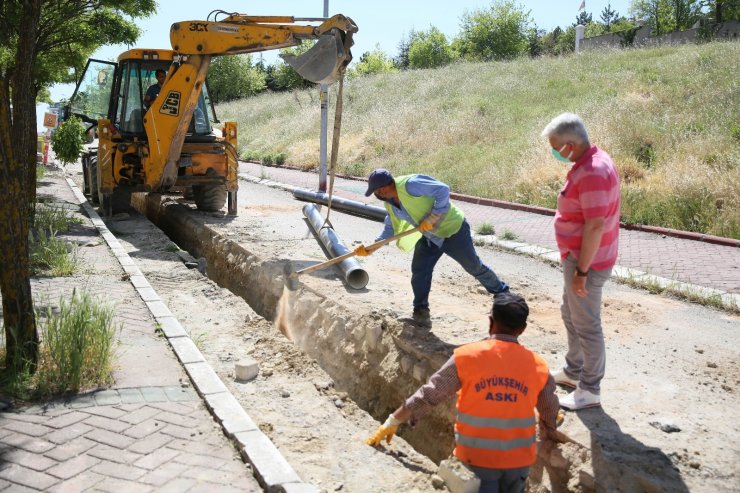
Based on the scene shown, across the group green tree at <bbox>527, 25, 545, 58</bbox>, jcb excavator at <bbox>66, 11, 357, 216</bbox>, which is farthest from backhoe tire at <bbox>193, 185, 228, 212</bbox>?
green tree at <bbox>527, 25, 545, 58</bbox>

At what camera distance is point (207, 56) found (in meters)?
10.9

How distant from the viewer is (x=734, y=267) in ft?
28.2

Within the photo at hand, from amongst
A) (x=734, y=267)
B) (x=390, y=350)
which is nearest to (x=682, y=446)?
(x=390, y=350)

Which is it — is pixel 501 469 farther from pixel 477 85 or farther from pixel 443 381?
pixel 477 85

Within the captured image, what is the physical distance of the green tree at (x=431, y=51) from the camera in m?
71.6

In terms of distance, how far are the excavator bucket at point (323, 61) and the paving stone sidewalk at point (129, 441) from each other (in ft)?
15.1

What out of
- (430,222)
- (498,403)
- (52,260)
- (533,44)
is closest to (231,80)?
(533,44)

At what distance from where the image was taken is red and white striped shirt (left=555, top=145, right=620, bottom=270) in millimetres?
3895

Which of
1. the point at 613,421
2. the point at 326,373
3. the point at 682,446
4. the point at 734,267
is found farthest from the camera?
the point at 734,267

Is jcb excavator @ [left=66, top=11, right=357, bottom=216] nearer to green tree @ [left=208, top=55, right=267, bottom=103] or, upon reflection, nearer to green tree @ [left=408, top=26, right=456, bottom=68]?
green tree @ [left=208, top=55, right=267, bottom=103]

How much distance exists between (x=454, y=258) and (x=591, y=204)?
81.6 inches

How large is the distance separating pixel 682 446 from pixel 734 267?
5558mm

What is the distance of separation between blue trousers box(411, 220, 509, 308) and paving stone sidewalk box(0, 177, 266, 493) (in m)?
2.16

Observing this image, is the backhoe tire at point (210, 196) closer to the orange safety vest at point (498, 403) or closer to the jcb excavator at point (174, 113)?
the jcb excavator at point (174, 113)
